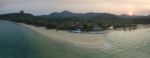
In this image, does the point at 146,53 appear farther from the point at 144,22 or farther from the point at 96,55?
the point at 144,22

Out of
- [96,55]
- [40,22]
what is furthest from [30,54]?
[40,22]

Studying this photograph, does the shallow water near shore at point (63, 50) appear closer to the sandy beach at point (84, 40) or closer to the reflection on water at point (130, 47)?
the reflection on water at point (130, 47)

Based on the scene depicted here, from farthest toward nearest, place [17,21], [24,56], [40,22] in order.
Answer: [40,22]
[17,21]
[24,56]

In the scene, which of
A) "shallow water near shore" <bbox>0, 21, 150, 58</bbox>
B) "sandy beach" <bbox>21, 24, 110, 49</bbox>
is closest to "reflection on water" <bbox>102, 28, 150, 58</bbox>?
"shallow water near shore" <bbox>0, 21, 150, 58</bbox>

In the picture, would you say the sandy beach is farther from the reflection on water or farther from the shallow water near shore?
the shallow water near shore

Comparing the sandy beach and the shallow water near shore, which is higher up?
the shallow water near shore

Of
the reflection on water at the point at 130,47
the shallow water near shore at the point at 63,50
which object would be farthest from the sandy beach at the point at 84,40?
the shallow water near shore at the point at 63,50

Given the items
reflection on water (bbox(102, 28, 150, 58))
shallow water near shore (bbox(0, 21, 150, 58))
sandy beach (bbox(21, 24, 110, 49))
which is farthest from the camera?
sandy beach (bbox(21, 24, 110, 49))

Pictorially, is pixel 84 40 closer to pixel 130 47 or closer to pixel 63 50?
pixel 130 47

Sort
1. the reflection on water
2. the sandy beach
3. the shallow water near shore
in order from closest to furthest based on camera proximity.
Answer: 1. the shallow water near shore
2. the reflection on water
3. the sandy beach

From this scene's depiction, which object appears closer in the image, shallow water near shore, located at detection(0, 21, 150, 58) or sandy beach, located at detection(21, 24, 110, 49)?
shallow water near shore, located at detection(0, 21, 150, 58)

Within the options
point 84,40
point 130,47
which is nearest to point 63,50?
point 130,47
